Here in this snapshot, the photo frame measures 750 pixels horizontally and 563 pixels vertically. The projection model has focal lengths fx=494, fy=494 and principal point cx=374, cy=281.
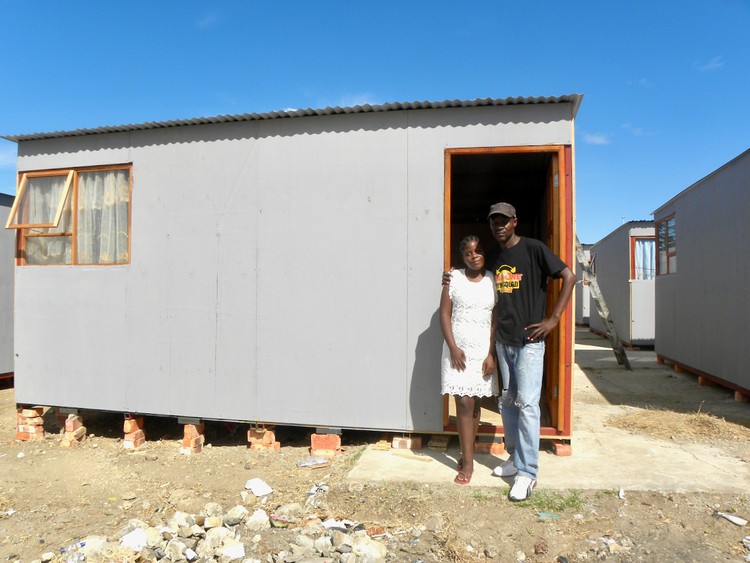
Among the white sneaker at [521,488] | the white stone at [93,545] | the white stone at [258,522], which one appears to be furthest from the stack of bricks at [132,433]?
the white sneaker at [521,488]

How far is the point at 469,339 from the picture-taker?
3639 millimetres

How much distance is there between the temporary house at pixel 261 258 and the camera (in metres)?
4.37

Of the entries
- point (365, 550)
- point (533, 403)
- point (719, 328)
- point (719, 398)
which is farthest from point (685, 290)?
point (365, 550)

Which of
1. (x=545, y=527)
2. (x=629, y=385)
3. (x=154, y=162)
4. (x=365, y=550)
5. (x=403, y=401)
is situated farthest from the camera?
(x=629, y=385)

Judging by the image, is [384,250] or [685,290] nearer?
[384,250]

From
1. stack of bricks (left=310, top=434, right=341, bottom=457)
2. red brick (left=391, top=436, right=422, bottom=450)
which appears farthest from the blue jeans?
stack of bricks (left=310, top=434, right=341, bottom=457)

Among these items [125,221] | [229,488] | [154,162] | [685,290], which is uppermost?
[154,162]

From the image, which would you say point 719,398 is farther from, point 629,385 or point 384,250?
point 384,250

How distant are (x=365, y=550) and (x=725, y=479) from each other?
278cm

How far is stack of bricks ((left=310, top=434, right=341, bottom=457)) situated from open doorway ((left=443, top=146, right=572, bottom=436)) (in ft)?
3.34

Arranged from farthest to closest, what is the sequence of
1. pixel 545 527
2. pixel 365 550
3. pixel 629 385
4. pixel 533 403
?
pixel 629 385, pixel 533 403, pixel 545 527, pixel 365 550

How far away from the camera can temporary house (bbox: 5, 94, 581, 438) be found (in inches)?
172

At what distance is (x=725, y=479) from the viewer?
3658 mm

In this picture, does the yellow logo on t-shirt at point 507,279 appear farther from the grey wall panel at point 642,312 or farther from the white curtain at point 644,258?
the white curtain at point 644,258
